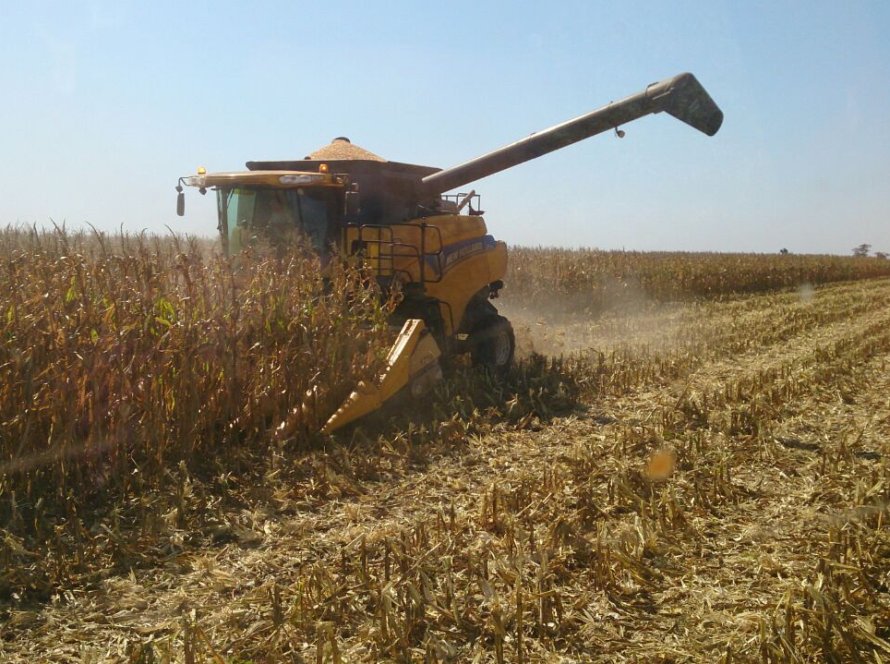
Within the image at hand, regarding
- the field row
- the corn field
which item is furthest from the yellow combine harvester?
the field row

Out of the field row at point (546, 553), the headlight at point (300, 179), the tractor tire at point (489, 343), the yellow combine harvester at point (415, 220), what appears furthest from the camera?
the tractor tire at point (489, 343)

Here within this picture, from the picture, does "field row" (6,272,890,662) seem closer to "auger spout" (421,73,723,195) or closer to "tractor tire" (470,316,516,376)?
"tractor tire" (470,316,516,376)

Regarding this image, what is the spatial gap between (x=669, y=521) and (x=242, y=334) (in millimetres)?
2804

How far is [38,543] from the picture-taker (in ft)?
11.0

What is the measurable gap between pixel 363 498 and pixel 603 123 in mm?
4540

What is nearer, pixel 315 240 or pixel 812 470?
pixel 812 470

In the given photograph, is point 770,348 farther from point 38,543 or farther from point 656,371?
point 38,543

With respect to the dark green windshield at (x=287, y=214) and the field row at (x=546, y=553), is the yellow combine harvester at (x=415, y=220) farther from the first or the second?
the field row at (x=546, y=553)

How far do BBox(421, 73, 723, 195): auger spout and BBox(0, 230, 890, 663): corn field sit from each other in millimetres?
2003

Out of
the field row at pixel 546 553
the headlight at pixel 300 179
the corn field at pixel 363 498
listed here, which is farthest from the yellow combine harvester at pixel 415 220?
the field row at pixel 546 553

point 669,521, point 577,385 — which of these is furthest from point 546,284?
point 669,521

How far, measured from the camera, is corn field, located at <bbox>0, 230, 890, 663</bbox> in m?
2.70

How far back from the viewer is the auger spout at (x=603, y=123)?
681cm

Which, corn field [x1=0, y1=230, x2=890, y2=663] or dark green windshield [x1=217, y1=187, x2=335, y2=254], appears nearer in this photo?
corn field [x1=0, y1=230, x2=890, y2=663]
